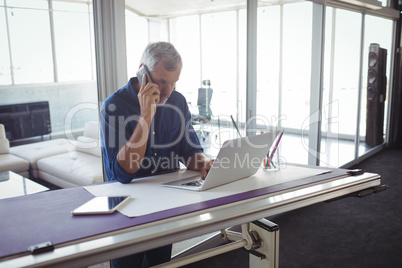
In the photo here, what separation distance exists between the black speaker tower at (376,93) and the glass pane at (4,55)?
558cm

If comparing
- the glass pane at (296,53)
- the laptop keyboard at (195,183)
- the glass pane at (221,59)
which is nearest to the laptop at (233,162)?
the laptop keyboard at (195,183)

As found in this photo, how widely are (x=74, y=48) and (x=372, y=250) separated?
9.10 feet

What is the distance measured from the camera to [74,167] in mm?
2264

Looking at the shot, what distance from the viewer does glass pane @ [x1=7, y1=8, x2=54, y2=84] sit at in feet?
5.96

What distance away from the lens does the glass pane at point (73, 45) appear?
80.7 inches

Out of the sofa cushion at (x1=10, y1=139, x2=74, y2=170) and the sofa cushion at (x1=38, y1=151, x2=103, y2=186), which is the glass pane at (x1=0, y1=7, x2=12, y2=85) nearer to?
the sofa cushion at (x1=10, y1=139, x2=74, y2=170)

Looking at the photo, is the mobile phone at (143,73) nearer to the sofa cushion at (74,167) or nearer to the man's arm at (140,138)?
the man's arm at (140,138)

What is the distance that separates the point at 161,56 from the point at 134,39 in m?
0.84

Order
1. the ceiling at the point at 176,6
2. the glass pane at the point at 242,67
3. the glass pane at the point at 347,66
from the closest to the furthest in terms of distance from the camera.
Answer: the ceiling at the point at 176,6 → the glass pane at the point at 242,67 → the glass pane at the point at 347,66

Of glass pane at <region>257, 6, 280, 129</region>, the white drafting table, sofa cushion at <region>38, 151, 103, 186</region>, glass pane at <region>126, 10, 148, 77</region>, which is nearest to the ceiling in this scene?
glass pane at <region>126, 10, 148, 77</region>

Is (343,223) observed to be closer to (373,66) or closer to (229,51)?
(229,51)

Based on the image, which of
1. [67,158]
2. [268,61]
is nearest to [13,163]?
[67,158]

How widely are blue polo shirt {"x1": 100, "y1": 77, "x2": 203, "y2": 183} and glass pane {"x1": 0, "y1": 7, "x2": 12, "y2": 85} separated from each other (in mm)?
538

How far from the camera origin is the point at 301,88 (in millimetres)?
6406
